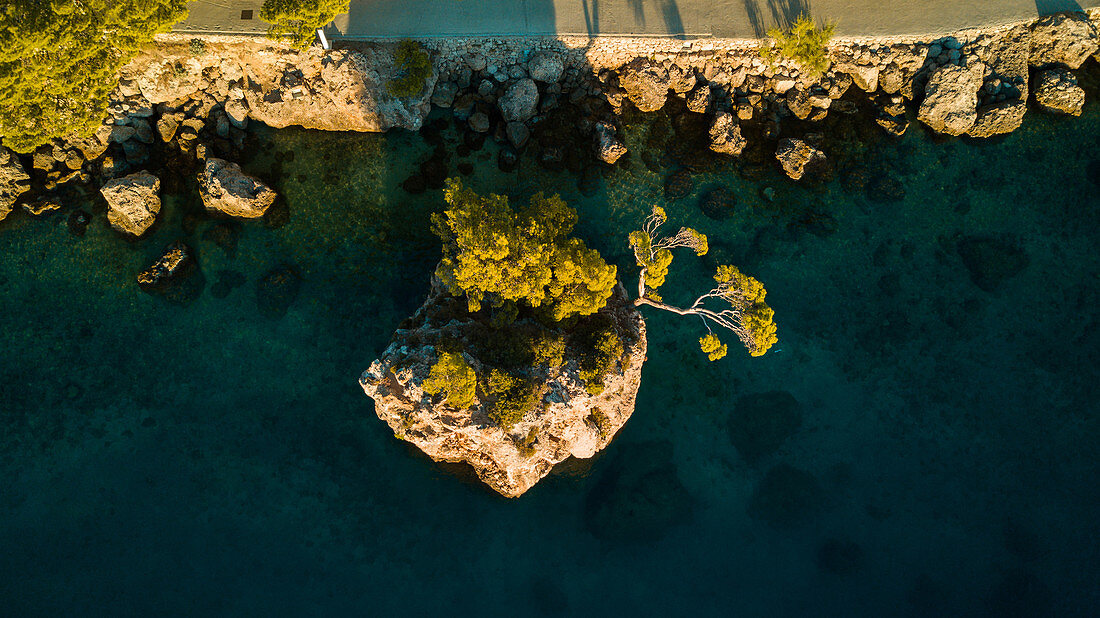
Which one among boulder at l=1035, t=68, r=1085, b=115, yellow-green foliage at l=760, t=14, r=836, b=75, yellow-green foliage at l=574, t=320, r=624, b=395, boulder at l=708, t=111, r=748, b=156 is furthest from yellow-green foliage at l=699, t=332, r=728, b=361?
boulder at l=1035, t=68, r=1085, b=115

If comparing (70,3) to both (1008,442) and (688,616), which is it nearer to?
(688,616)

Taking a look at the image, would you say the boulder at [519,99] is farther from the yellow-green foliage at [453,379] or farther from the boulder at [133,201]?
the boulder at [133,201]

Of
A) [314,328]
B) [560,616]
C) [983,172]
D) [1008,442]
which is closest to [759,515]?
[560,616]

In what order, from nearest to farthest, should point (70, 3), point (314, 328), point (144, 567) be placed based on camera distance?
point (70, 3), point (144, 567), point (314, 328)

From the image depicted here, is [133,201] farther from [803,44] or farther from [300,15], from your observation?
[803,44]

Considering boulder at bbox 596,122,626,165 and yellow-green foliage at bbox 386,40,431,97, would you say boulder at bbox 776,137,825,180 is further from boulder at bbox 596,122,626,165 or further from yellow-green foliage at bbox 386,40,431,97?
yellow-green foliage at bbox 386,40,431,97

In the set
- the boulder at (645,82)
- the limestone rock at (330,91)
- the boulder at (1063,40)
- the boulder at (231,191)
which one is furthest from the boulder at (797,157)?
the boulder at (231,191)
